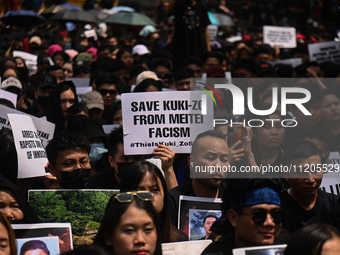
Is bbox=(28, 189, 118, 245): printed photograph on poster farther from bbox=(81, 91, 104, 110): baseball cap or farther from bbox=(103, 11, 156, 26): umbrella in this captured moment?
Answer: bbox=(103, 11, 156, 26): umbrella

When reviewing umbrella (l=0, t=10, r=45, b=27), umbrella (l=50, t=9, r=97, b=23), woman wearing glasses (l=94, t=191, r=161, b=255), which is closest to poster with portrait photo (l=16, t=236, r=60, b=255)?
woman wearing glasses (l=94, t=191, r=161, b=255)

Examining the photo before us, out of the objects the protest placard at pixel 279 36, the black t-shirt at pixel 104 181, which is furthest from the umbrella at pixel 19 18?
the black t-shirt at pixel 104 181

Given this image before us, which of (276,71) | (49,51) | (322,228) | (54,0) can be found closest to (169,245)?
(322,228)

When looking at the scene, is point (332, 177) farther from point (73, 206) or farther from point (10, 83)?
point (10, 83)

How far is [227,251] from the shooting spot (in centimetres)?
502

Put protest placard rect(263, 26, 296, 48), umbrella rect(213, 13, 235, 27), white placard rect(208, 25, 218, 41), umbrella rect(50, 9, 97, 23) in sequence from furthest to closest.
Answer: umbrella rect(213, 13, 235, 27) < umbrella rect(50, 9, 97, 23) < white placard rect(208, 25, 218, 41) < protest placard rect(263, 26, 296, 48)

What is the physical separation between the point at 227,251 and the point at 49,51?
1296 cm

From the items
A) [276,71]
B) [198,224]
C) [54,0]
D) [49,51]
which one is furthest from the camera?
[54,0]

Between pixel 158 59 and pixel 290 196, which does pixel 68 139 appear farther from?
pixel 158 59

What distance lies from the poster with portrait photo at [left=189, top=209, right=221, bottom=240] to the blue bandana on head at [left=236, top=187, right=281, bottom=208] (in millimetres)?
811

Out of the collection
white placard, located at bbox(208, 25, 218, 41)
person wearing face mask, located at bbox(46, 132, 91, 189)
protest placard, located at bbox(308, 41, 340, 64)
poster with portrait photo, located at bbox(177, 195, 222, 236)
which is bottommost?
poster with portrait photo, located at bbox(177, 195, 222, 236)

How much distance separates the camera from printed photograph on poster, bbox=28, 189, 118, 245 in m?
5.78

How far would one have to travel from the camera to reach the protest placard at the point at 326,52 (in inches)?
544

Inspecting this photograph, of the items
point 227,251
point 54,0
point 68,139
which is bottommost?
point 227,251
